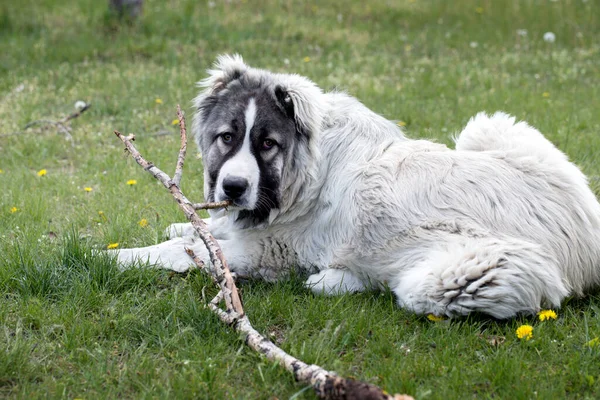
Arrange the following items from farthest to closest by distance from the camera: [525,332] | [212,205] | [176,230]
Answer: [176,230], [212,205], [525,332]

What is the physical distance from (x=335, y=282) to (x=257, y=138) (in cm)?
109

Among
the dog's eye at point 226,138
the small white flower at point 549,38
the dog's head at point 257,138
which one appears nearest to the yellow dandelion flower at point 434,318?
the dog's head at point 257,138

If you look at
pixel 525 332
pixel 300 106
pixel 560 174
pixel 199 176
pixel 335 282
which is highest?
pixel 300 106

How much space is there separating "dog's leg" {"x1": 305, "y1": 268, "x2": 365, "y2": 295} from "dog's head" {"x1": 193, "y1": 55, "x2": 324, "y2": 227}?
0.55m

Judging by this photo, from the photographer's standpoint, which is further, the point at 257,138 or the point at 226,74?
the point at 226,74

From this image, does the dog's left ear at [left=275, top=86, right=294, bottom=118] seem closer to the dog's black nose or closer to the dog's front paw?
the dog's black nose

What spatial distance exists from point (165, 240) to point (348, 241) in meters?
1.59

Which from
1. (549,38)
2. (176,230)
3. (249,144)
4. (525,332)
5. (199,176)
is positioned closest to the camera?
(525,332)

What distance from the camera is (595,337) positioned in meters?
3.79

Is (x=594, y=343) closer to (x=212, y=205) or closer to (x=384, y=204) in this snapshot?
(x=384, y=204)

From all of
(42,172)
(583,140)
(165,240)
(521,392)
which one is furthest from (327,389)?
(583,140)

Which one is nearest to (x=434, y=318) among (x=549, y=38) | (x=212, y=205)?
(x=212, y=205)

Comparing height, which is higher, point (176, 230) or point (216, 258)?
point (216, 258)

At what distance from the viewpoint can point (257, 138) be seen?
4434 millimetres
